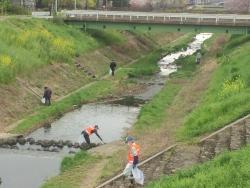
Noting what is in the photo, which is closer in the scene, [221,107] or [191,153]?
[191,153]

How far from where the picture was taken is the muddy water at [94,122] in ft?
100

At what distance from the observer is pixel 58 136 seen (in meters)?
30.4

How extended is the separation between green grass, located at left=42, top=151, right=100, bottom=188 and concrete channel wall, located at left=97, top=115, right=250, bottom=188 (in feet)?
6.16

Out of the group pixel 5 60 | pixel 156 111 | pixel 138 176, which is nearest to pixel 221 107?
pixel 156 111

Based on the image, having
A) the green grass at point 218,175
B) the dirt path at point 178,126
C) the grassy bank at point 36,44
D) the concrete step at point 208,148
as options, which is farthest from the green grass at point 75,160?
the grassy bank at point 36,44

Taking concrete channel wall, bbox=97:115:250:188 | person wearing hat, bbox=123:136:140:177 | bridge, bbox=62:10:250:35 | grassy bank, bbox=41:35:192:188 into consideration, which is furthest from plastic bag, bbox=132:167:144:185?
bridge, bbox=62:10:250:35

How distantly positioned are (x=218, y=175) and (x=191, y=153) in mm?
5317

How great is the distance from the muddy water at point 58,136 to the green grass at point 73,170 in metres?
0.60

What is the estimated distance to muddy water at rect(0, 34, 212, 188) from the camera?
23.2 m

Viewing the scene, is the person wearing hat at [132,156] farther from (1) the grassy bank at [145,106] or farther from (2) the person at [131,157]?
(1) the grassy bank at [145,106]

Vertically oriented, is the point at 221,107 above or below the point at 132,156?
above

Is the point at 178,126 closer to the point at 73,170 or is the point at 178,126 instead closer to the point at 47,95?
the point at 73,170

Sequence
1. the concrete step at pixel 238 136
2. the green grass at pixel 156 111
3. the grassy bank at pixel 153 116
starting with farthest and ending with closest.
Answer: the green grass at pixel 156 111 → the grassy bank at pixel 153 116 → the concrete step at pixel 238 136

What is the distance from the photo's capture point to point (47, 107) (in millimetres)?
36125
